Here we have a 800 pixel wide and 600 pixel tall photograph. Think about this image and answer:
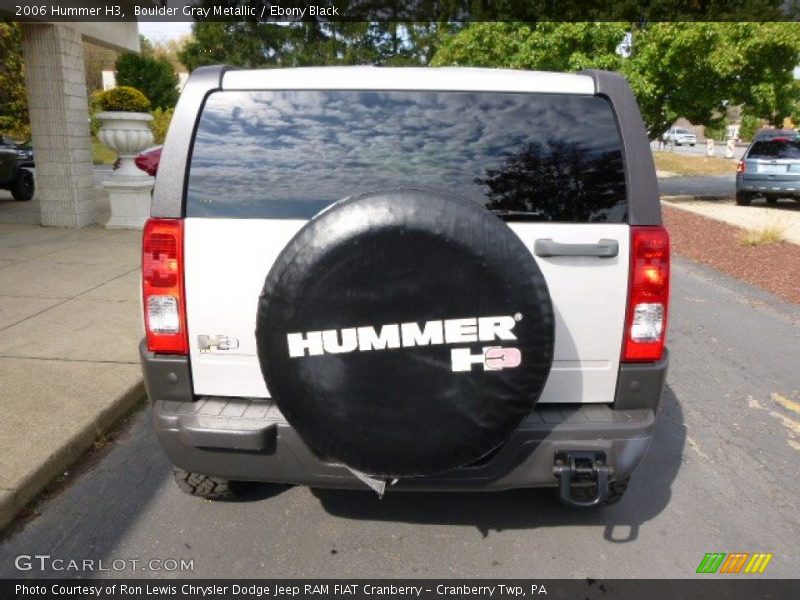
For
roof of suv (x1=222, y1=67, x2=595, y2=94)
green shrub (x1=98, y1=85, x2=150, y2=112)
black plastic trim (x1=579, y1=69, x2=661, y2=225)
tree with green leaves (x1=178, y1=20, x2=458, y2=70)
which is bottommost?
black plastic trim (x1=579, y1=69, x2=661, y2=225)

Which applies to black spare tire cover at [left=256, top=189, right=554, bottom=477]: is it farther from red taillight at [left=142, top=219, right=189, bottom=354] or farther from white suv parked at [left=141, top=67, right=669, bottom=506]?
red taillight at [left=142, top=219, right=189, bottom=354]

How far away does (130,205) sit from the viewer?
10266 mm

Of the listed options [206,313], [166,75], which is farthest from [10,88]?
[206,313]

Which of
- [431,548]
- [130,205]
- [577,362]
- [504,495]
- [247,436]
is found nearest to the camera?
[247,436]

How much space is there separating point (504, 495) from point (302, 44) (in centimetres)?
3813

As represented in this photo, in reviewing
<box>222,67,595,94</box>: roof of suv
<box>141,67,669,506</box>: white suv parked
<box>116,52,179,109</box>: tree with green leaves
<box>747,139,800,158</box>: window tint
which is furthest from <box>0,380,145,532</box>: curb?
<box>116,52,179,109</box>: tree with green leaves

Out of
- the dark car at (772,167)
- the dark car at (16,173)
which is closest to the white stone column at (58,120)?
the dark car at (16,173)

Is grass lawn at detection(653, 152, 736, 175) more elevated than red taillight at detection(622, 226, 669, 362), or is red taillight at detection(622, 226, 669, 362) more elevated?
red taillight at detection(622, 226, 669, 362)

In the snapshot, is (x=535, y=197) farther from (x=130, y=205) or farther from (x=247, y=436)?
(x=130, y=205)

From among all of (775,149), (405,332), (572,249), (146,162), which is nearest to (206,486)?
(405,332)

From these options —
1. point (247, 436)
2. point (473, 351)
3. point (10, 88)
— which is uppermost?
point (10, 88)

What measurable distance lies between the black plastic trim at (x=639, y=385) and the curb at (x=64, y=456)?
2.73m

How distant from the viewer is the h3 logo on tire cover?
79.1 inches

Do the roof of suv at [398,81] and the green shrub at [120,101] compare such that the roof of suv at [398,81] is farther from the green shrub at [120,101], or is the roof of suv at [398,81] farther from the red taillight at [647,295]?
the green shrub at [120,101]
